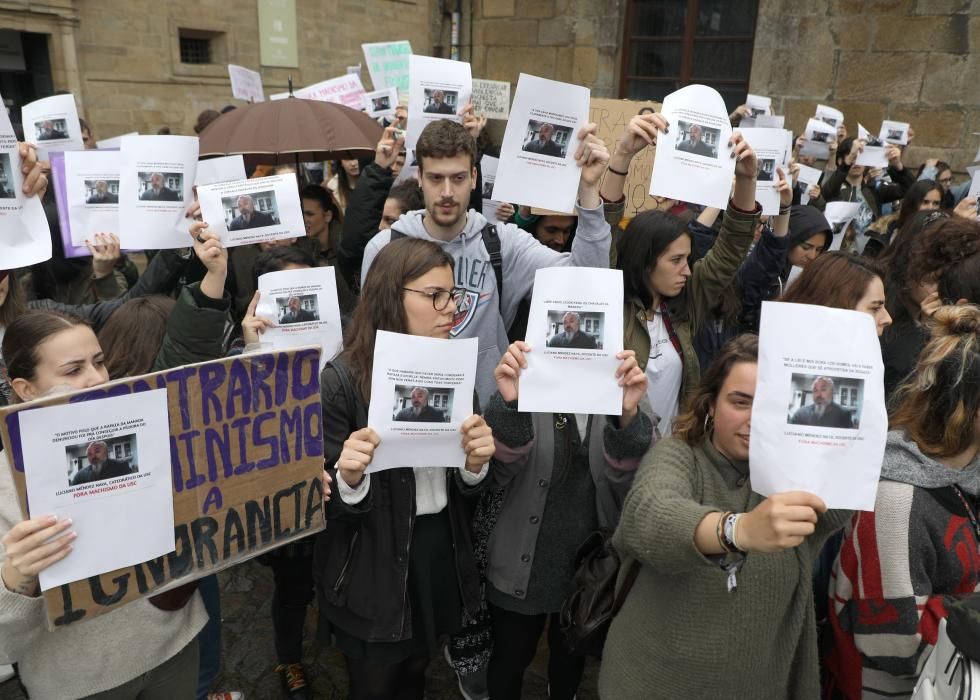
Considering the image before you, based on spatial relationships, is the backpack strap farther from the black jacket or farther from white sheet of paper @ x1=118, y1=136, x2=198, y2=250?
white sheet of paper @ x1=118, y1=136, x2=198, y2=250

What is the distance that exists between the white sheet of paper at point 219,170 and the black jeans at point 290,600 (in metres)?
1.72

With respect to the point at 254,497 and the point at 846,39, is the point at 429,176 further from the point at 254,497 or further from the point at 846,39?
the point at 846,39

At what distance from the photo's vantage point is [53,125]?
421 cm

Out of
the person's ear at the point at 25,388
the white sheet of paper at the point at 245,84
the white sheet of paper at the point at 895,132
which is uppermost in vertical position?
the white sheet of paper at the point at 245,84

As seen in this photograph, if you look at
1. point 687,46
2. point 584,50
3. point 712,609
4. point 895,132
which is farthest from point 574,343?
point 584,50

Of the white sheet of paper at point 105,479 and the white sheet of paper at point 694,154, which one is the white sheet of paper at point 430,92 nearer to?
the white sheet of paper at point 694,154

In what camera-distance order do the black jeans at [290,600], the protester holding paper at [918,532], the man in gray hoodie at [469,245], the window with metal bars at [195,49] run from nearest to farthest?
the protester holding paper at [918,532] → the black jeans at [290,600] → the man in gray hoodie at [469,245] → the window with metal bars at [195,49]

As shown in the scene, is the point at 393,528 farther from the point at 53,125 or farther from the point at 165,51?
the point at 165,51

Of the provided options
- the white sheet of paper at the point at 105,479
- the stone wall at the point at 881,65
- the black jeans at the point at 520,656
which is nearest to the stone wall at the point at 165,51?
Result: the stone wall at the point at 881,65

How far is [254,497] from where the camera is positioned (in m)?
1.89

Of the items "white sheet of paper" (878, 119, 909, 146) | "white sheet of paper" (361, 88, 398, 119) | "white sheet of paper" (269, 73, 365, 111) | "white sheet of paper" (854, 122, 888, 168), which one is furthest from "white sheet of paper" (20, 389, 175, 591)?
"white sheet of paper" (878, 119, 909, 146)

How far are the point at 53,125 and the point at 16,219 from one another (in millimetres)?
1941

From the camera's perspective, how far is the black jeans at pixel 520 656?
2600 mm

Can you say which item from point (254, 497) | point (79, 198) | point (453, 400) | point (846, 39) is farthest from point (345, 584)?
point (846, 39)
